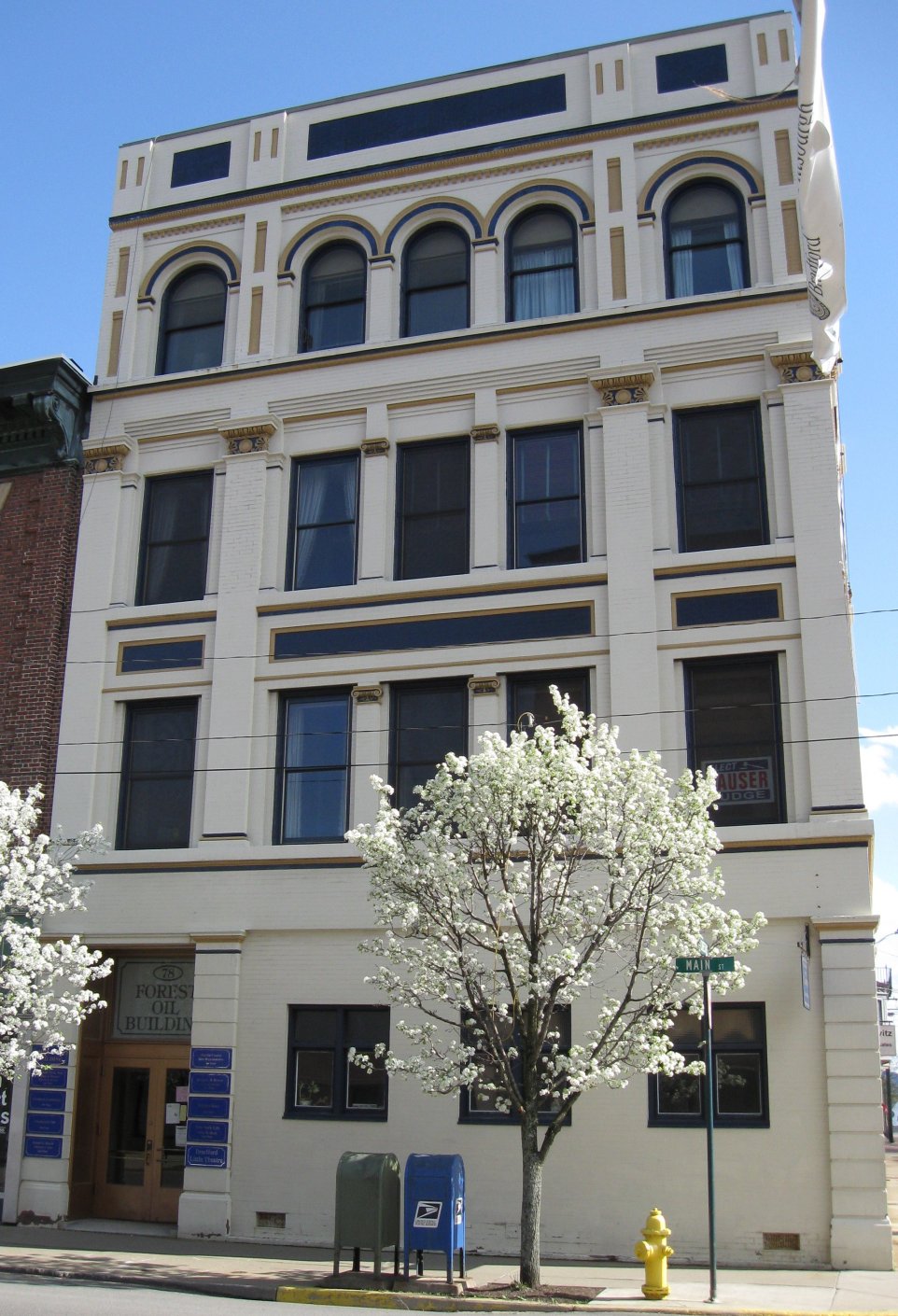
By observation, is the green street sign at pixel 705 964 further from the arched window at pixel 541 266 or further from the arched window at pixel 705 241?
the arched window at pixel 541 266

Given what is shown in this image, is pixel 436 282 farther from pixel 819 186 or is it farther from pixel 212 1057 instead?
pixel 212 1057

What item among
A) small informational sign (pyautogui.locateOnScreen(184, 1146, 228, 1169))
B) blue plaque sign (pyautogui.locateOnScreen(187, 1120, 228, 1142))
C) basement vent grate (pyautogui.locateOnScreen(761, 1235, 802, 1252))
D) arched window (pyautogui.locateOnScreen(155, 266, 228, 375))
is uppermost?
arched window (pyautogui.locateOnScreen(155, 266, 228, 375))

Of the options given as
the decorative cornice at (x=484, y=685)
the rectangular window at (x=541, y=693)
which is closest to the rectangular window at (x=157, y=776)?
the decorative cornice at (x=484, y=685)

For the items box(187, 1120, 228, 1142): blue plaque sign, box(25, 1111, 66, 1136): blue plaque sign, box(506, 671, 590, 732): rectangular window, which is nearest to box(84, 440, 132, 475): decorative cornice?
box(506, 671, 590, 732): rectangular window

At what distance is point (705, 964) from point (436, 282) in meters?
11.8

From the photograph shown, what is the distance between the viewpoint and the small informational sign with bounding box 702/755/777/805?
16375 millimetres

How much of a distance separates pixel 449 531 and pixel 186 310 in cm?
627

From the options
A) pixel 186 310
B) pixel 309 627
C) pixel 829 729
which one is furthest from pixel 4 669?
pixel 829 729

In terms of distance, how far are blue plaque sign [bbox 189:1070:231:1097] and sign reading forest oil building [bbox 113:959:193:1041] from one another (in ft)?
3.35

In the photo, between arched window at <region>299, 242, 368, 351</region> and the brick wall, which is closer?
the brick wall

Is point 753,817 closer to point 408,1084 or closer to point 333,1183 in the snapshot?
point 408,1084

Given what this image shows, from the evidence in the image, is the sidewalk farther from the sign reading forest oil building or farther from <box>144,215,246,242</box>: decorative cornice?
<box>144,215,246,242</box>: decorative cornice

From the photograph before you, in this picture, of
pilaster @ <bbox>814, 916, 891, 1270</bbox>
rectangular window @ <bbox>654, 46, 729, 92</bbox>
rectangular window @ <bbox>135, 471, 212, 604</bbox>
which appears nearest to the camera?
pilaster @ <bbox>814, 916, 891, 1270</bbox>

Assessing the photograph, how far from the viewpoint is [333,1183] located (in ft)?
53.9
